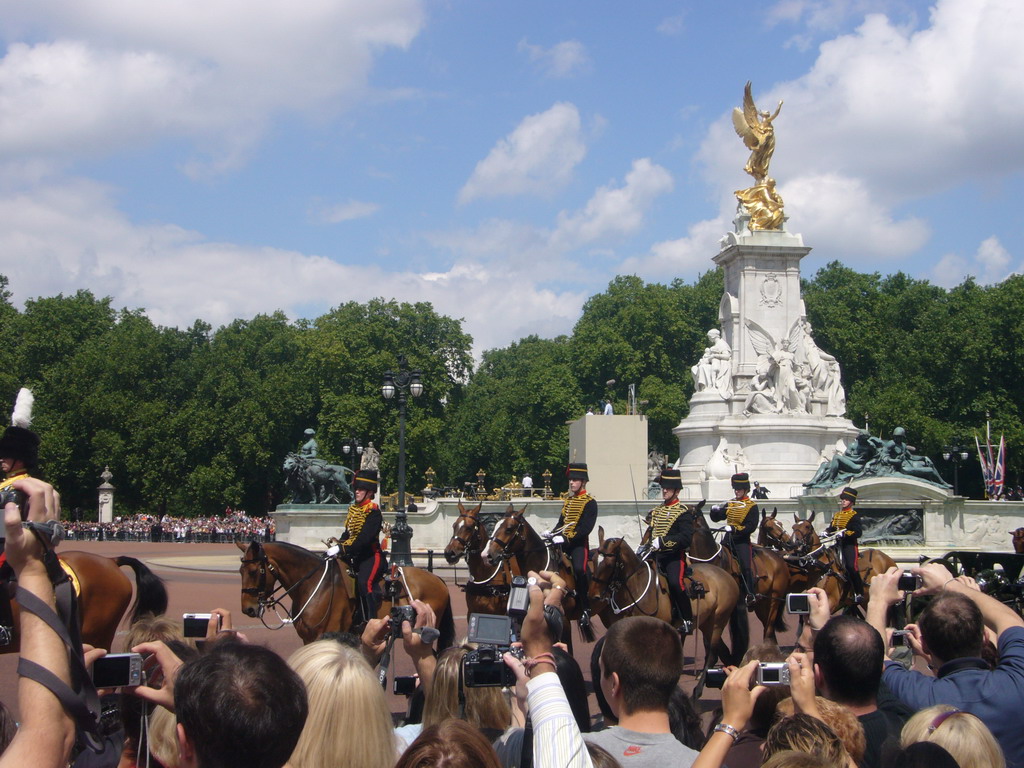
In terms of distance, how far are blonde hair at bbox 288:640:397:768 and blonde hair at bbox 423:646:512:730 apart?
81 centimetres

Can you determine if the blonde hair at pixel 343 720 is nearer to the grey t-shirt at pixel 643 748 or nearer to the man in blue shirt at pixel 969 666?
the grey t-shirt at pixel 643 748

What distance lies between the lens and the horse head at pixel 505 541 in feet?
40.0

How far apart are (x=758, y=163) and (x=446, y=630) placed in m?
34.8

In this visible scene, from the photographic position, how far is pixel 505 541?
12242 mm

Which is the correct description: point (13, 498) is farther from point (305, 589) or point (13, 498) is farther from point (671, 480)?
point (671, 480)

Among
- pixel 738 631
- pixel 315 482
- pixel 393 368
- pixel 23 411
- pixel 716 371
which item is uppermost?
pixel 393 368

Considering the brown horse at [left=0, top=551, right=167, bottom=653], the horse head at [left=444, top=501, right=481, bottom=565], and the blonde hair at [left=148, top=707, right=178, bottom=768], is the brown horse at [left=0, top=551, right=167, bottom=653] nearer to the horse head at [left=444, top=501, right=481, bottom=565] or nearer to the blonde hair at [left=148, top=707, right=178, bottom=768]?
the horse head at [left=444, top=501, right=481, bottom=565]

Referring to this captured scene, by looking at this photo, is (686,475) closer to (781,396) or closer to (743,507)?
(781,396)

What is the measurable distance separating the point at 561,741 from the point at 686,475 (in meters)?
36.7

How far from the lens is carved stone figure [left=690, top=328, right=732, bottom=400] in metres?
40.2

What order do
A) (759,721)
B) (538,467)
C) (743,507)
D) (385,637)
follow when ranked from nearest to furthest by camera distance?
(759,721), (385,637), (743,507), (538,467)

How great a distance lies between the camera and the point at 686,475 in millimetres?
39469

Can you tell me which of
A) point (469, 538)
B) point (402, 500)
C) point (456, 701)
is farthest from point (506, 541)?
point (402, 500)

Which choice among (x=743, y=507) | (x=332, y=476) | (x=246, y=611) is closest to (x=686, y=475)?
(x=332, y=476)
